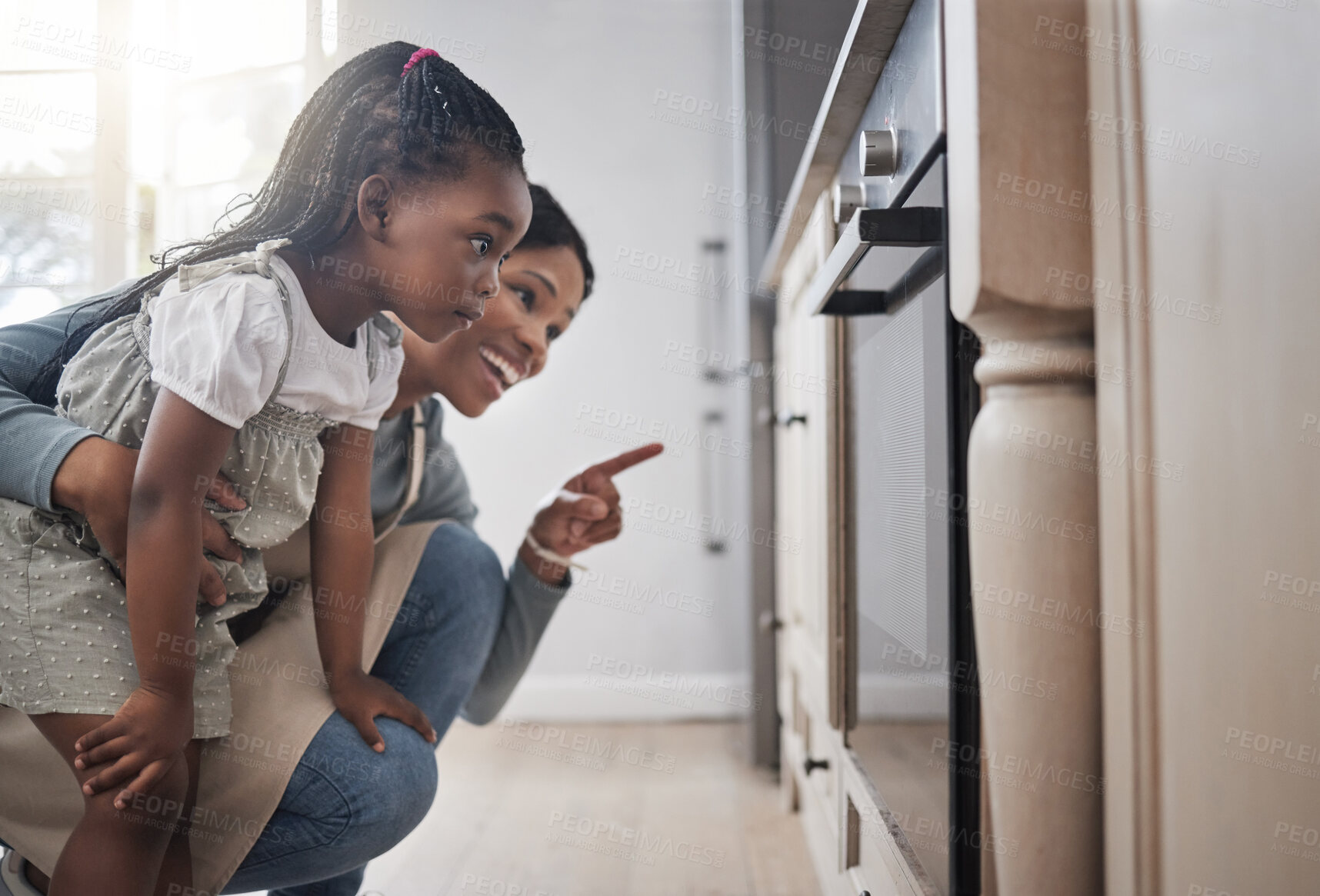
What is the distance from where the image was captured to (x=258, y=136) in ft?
2.34

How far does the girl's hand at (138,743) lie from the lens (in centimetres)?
48

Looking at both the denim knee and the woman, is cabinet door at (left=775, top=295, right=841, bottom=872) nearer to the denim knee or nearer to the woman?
the woman

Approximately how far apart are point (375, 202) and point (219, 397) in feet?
0.53

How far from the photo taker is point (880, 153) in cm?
57

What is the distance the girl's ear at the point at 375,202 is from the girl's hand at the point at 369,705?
1.17ft

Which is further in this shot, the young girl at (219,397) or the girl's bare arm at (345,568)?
the girl's bare arm at (345,568)

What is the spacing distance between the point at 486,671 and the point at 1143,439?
71 cm

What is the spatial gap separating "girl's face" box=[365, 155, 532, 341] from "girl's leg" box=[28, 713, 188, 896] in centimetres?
33

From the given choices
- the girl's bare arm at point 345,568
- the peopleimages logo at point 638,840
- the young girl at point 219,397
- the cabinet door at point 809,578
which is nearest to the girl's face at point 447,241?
the young girl at point 219,397

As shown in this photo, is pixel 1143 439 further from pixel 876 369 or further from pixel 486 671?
pixel 486 671

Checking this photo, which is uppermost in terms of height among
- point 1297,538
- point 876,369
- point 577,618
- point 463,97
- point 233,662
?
point 463,97

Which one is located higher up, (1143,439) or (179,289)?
(179,289)

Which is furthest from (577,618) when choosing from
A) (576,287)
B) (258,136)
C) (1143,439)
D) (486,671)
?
(1143,439)

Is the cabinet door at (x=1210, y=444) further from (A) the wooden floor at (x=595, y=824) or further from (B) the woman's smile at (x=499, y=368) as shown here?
(A) the wooden floor at (x=595, y=824)
